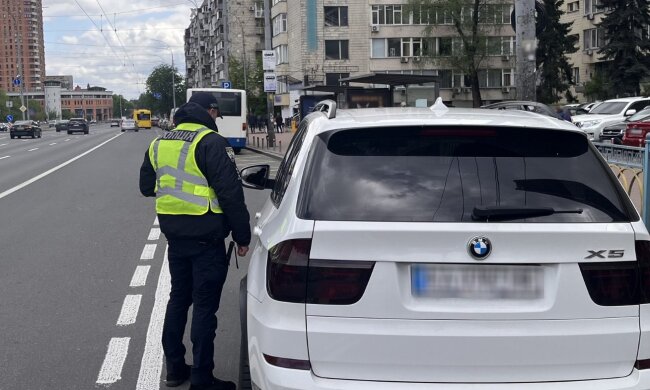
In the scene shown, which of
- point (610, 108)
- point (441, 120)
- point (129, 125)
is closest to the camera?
point (441, 120)

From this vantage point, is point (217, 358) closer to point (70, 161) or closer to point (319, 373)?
point (319, 373)

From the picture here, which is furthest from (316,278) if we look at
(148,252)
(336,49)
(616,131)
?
(336,49)

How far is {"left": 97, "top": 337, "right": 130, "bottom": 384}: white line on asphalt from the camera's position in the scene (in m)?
4.93

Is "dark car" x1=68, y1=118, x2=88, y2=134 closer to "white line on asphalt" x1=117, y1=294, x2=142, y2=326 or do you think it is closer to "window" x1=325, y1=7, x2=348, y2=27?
"window" x1=325, y1=7, x2=348, y2=27

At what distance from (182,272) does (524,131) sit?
2.22 meters

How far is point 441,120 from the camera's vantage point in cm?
334

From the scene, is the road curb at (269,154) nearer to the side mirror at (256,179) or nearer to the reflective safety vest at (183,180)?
the side mirror at (256,179)

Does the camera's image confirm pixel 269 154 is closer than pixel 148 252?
No

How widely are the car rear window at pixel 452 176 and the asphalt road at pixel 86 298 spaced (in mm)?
2296

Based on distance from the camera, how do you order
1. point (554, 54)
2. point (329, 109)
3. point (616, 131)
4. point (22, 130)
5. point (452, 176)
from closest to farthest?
1. point (452, 176)
2. point (329, 109)
3. point (616, 131)
4. point (554, 54)
5. point (22, 130)

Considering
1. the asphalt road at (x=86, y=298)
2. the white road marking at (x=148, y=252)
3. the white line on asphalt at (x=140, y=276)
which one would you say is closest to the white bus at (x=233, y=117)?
the asphalt road at (x=86, y=298)

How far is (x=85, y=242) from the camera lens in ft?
33.0

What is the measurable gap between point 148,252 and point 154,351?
4022mm

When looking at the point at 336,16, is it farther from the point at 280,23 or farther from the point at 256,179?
the point at 256,179
